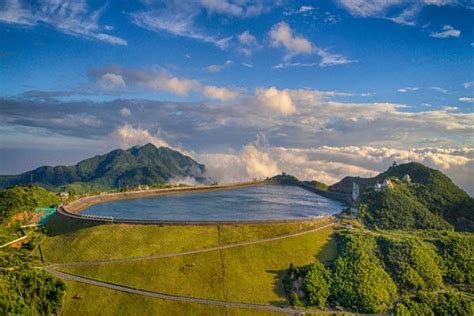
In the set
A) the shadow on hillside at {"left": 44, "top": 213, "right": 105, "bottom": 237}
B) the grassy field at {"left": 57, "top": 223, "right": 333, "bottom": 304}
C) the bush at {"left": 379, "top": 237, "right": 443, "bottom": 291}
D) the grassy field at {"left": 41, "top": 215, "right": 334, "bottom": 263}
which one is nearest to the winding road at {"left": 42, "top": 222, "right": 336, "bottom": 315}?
the grassy field at {"left": 57, "top": 223, "right": 333, "bottom": 304}

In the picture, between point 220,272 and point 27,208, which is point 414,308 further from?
point 27,208

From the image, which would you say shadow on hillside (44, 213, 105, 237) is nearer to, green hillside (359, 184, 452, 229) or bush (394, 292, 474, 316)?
bush (394, 292, 474, 316)

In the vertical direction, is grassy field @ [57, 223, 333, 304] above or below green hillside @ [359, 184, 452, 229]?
below

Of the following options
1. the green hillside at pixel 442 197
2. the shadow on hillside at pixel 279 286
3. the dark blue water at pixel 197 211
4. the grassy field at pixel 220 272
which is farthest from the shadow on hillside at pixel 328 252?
the green hillside at pixel 442 197

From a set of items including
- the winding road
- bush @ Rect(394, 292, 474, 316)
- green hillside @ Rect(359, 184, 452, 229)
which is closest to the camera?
the winding road

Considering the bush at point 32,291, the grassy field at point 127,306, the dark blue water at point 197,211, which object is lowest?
the grassy field at point 127,306

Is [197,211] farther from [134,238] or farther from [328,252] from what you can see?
[328,252]

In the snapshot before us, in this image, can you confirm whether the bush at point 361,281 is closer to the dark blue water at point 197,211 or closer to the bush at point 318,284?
the bush at point 318,284
